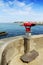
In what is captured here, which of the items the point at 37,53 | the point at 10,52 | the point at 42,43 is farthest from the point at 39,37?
the point at 10,52

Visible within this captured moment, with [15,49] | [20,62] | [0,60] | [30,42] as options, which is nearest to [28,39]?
[30,42]

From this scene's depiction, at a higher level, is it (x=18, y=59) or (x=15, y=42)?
(x=15, y=42)

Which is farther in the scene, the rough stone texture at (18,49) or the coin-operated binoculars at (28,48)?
the coin-operated binoculars at (28,48)

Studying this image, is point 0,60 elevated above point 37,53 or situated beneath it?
elevated above

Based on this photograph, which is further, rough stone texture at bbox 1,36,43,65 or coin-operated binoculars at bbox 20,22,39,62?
coin-operated binoculars at bbox 20,22,39,62

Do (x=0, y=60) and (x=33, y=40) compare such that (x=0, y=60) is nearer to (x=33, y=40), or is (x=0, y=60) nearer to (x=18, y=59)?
(x=18, y=59)

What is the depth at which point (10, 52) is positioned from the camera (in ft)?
14.5

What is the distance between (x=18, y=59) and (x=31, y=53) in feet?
1.74

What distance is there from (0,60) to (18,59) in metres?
1.52

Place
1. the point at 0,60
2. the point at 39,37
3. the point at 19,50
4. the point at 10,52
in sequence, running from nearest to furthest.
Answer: the point at 0,60, the point at 10,52, the point at 19,50, the point at 39,37

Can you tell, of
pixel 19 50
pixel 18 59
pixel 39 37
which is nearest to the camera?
pixel 18 59

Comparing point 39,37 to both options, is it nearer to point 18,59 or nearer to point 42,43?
point 42,43

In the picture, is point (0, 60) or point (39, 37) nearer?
point (0, 60)

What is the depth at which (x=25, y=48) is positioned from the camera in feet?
16.9
